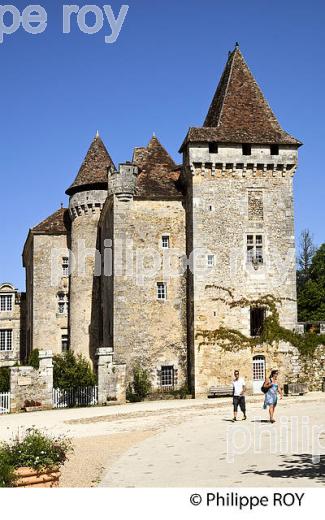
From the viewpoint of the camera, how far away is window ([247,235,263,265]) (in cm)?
3259

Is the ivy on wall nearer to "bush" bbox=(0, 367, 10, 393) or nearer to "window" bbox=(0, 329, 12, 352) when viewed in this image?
"bush" bbox=(0, 367, 10, 393)

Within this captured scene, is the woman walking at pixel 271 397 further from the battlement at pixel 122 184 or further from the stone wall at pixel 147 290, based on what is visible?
the battlement at pixel 122 184

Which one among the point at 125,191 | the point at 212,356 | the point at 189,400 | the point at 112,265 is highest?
the point at 125,191

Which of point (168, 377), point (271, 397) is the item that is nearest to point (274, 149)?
point (168, 377)

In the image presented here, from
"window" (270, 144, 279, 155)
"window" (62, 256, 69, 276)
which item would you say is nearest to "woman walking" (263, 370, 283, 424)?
"window" (270, 144, 279, 155)

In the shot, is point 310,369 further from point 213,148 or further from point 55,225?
point 55,225

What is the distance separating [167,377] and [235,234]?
25.1 ft

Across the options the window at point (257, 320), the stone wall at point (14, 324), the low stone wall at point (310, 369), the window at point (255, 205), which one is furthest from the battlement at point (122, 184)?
the stone wall at point (14, 324)

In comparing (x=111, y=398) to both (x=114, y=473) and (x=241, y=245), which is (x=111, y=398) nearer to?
(x=241, y=245)

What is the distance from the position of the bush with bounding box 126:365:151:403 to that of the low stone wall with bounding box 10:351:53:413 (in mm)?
4199

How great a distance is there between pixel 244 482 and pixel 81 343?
27.9 metres

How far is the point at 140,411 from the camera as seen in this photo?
84.3 ft

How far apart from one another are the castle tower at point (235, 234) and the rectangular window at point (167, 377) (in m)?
1.29

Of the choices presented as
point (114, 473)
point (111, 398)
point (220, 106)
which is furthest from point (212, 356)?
point (114, 473)
